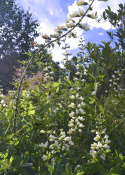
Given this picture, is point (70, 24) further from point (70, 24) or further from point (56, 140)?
point (56, 140)

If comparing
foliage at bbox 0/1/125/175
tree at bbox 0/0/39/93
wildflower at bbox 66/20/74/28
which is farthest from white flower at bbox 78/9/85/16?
tree at bbox 0/0/39/93

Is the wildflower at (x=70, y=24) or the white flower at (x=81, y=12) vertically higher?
the white flower at (x=81, y=12)

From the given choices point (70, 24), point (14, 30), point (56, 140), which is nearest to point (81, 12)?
point (70, 24)

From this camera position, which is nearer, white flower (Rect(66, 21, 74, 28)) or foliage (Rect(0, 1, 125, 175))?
foliage (Rect(0, 1, 125, 175))

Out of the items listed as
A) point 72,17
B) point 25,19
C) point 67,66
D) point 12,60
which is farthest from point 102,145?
point 25,19

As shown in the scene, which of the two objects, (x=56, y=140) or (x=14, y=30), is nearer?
(x=56, y=140)

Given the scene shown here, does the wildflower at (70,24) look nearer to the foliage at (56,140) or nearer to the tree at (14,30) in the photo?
the foliage at (56,140)

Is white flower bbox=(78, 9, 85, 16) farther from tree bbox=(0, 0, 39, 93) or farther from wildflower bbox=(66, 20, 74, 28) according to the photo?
tree bbox=(0, 0, 39, 93)

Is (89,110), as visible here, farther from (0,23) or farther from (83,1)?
(0,23)

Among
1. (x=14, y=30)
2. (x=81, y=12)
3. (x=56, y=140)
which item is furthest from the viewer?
(x=14, y=30)

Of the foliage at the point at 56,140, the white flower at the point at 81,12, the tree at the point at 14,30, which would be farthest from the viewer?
the tree at the point at 14,30

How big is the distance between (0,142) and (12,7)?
1809 centimetres

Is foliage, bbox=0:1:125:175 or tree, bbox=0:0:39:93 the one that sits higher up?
tree, bbox=0:0:39:93

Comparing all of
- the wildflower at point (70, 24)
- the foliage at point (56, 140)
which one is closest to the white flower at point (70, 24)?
the wildflower at point (70, 24)
